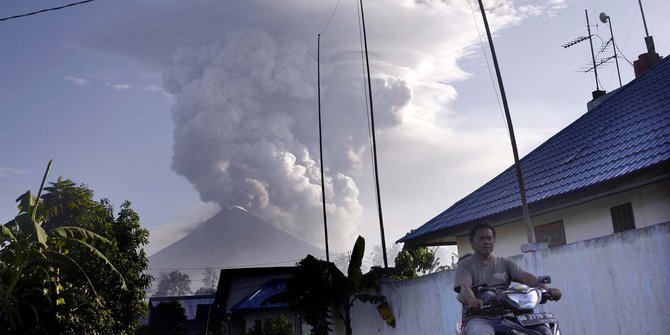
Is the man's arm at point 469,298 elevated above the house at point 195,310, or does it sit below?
below

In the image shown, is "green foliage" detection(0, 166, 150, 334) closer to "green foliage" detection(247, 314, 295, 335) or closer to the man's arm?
"green foliage" detection(247, 314, 295, 335)

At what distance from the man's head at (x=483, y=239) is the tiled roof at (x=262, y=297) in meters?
26.5

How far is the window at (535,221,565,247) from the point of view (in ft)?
47.7

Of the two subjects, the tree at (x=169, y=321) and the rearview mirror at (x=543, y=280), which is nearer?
the rearview mirror at (x=543, y=280)

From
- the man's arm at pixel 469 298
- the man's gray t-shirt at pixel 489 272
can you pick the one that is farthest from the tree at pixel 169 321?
the man's arm at pixel 469 298

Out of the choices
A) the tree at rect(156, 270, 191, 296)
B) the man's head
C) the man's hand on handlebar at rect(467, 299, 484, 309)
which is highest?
the tree at rect(156, 270, 191, 296)

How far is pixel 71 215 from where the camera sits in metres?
21.9

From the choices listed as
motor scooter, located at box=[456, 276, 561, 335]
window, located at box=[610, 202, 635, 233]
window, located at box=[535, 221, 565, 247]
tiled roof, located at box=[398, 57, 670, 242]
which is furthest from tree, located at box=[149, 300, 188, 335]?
motor scooter, located at box=[456, 276, 561, 335]

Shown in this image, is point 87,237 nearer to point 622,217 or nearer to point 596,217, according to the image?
point 596,217

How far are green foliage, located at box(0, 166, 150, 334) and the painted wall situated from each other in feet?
31.6

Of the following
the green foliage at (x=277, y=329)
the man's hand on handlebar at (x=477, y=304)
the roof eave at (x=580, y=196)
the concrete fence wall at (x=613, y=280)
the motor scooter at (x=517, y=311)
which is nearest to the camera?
the motor scooter at (x=517, y=311)

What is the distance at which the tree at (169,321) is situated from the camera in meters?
45.2

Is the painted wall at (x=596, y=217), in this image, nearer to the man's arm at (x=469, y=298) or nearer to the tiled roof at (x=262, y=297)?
the man's arm at (x=469, y=298)

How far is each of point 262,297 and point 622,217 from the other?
75.6 ft
